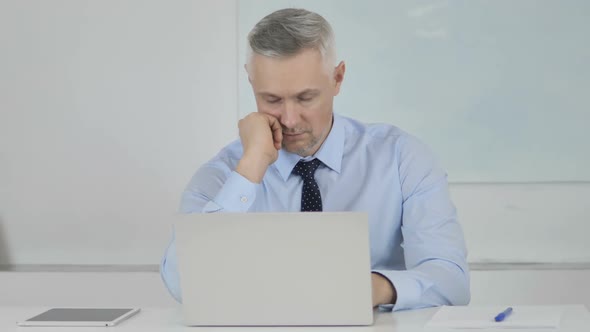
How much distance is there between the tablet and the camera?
6.02 ft

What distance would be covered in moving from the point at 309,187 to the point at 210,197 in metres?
0.27

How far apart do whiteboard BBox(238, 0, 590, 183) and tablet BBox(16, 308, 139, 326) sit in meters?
2.10

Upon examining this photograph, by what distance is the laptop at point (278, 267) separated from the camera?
1695 millimetres

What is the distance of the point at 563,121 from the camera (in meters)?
3.85

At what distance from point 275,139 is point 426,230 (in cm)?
47

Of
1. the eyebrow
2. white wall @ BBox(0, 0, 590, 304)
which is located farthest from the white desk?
white wall @ BBox(0, 0, 590, 304)

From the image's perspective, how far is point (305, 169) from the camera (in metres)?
2.55

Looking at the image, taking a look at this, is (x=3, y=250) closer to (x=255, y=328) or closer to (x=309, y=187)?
(x=309, y=187)

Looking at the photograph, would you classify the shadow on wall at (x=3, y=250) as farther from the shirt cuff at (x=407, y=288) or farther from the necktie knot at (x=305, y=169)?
the shirt cuff at (x=407, y=288)

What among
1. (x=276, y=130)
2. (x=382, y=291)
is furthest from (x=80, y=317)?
(x=276, y=130)

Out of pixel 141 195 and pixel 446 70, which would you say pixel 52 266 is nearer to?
pixel 141 195

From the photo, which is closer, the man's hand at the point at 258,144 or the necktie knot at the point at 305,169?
the man's hand at the point at 258,144

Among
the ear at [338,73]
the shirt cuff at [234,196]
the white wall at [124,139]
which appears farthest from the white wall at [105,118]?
the shirt cuff at [234,196]

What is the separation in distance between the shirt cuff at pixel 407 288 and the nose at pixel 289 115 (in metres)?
0.59
